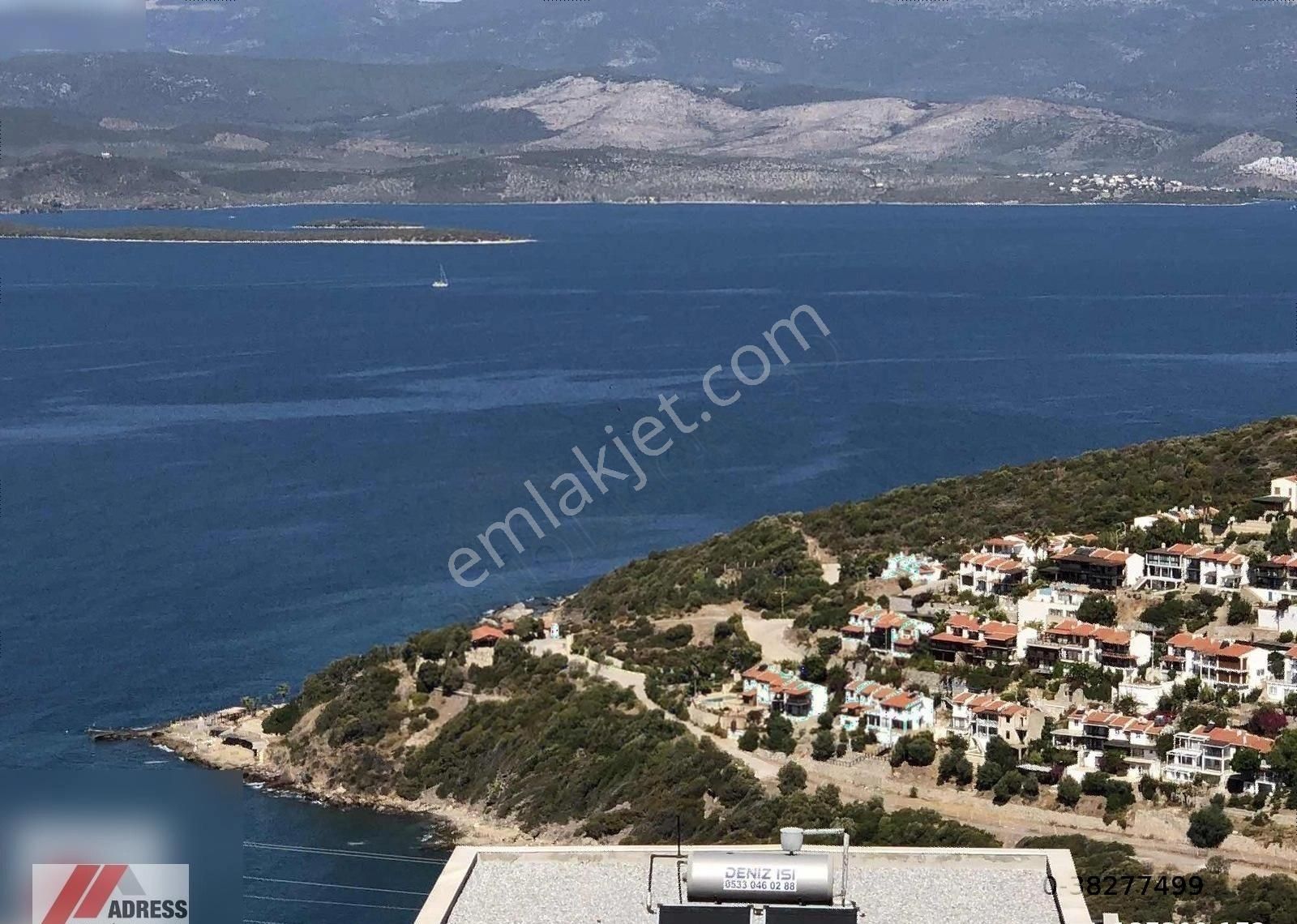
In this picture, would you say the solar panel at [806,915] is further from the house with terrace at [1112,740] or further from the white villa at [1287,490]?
the white villa at [1287,490]

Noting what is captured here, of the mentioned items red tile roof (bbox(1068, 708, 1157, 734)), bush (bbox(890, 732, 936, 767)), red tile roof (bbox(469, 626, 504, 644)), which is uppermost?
red tile roof (bbox(1068, 708, 1157, 734))

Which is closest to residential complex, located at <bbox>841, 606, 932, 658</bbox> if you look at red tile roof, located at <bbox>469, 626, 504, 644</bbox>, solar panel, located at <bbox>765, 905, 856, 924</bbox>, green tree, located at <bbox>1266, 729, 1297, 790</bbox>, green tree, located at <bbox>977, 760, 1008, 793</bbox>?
green tree, located at <bbox>977, 760, 1008, 793</bbox>

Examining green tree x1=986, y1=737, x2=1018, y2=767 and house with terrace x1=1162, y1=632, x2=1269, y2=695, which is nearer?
green tree x1=986, y1=737, x2=1018, y2=767

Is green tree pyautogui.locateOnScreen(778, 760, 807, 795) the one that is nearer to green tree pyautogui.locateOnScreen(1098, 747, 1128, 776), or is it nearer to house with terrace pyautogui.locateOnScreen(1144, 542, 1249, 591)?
green tree pyautogui.locateOnScreen(1098, 747, 1128, 776)

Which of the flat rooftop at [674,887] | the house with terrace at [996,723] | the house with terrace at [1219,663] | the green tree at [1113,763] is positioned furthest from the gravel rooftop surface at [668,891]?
the house with terrace at [1219,663]

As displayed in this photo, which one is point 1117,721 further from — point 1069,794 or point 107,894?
point 107,894

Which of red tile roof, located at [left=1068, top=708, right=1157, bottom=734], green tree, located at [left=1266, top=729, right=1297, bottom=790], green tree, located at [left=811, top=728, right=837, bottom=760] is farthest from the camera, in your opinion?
Result: green tree, located at [left=811, top=728, right=837, bottom=760]

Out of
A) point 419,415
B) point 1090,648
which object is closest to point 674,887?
point 1090,648
